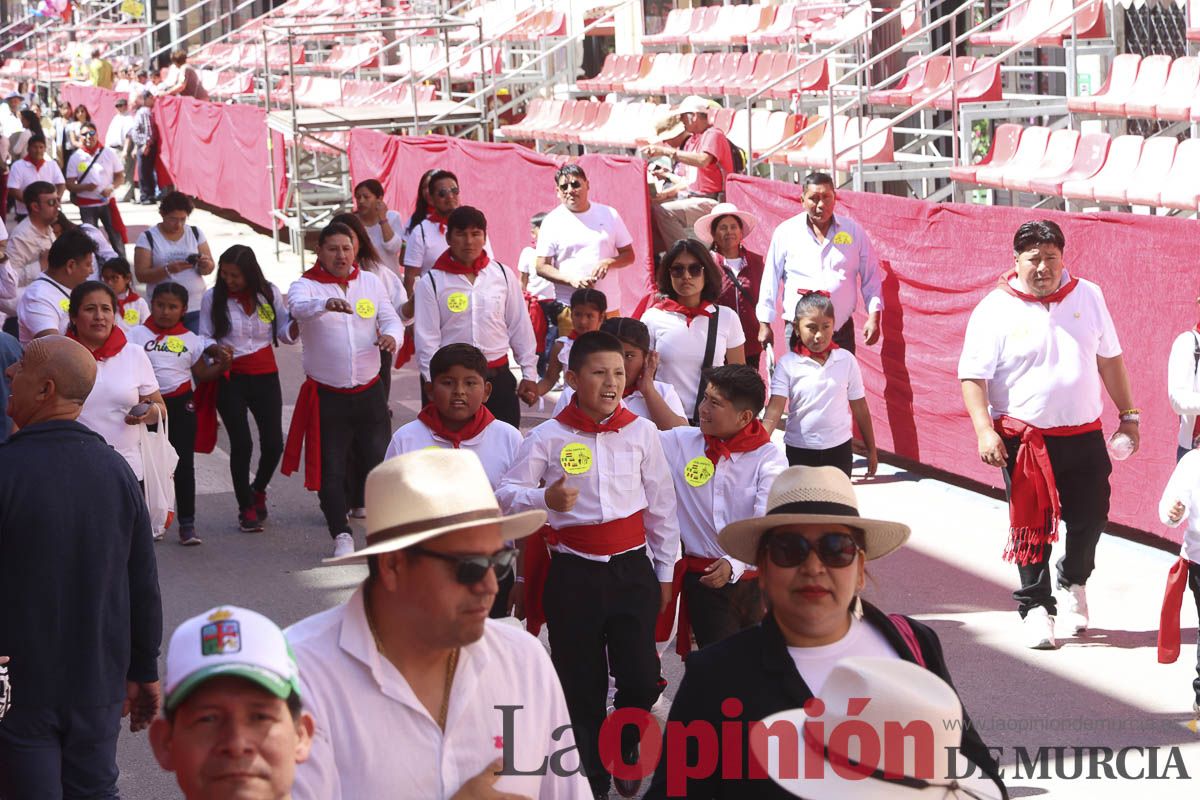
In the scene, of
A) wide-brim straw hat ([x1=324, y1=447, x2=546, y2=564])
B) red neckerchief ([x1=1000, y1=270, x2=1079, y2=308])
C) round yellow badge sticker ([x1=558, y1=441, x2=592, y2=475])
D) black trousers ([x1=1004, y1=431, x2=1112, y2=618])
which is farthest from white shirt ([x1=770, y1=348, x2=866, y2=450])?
wide-brim straw hat ([x1=324, y1=447, x2=546, y2=564])

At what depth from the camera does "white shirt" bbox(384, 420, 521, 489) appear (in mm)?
6742

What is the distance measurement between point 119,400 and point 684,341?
9.27 ft

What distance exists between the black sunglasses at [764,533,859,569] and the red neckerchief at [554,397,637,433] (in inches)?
95.8

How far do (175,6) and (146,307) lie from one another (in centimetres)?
3715

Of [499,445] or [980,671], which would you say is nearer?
[499,445]

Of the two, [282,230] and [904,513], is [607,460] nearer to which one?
[904,513]

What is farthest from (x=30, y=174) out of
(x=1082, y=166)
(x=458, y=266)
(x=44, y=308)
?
(x=1082, y=166)

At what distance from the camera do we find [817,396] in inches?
353

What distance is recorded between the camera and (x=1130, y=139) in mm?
13883

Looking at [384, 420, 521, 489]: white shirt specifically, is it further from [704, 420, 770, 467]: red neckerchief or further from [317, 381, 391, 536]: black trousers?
[317, 381, 391, 536]: black trousers

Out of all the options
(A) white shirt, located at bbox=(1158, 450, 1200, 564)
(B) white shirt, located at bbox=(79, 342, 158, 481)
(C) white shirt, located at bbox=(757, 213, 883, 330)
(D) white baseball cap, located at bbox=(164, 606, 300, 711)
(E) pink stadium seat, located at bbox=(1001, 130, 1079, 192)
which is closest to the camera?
(D) white baseball cap, located at bbox=(164, 606, 300, 711)

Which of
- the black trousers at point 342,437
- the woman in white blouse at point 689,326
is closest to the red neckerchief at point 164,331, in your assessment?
the black trousers at point 342,437

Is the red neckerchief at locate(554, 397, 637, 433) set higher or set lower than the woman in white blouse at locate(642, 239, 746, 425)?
higher

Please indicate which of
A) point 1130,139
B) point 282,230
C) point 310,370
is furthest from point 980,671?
point 282,230
